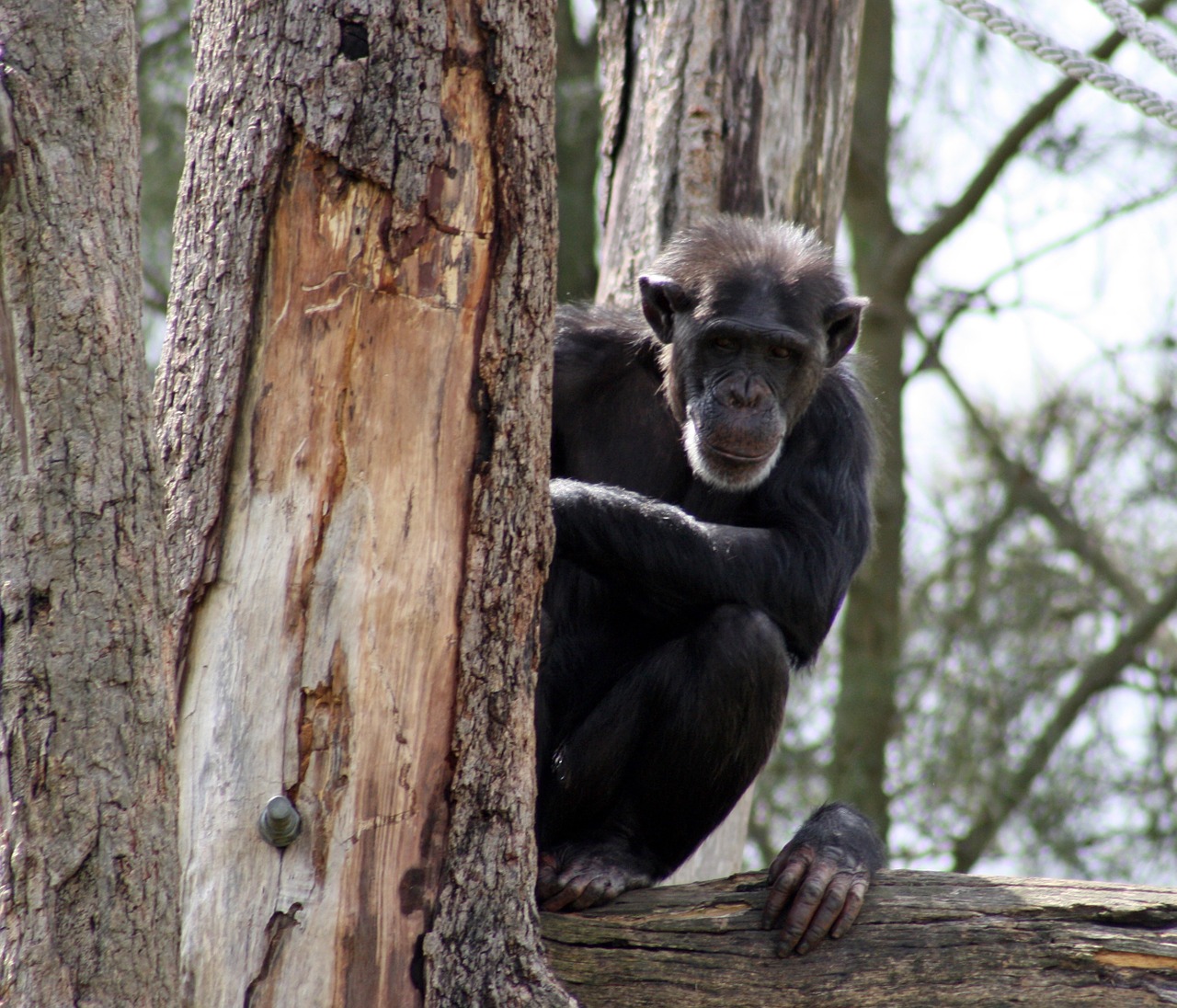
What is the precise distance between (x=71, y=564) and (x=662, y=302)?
2.69 metres

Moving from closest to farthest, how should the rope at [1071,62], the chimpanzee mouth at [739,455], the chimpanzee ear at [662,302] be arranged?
the chimpanzee mouth at [739,455]
the chimpanzee ear at [662,302]
the rope at [1071,62]

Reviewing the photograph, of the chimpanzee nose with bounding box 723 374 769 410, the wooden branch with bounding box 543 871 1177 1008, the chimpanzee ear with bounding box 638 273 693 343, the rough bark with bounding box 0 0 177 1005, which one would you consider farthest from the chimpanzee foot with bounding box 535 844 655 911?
the chimpanzee ear with bounding box 638 273 693 343

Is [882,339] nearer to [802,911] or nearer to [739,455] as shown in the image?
[739,455]

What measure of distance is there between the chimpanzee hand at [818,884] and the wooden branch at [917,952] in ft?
0.12

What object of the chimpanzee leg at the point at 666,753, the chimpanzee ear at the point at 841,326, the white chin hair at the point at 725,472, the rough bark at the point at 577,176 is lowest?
the chimpanzee leg at the point at 666,753

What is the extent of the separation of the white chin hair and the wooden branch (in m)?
1.32

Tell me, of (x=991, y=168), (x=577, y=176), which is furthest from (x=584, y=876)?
Answer: (x=991, y=168)

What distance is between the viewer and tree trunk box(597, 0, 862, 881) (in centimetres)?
499

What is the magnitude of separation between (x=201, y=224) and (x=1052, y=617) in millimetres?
8646

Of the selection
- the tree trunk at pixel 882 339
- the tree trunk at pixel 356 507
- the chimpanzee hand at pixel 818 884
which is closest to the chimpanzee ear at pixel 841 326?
the chimpanzee hand at pixel 818 884

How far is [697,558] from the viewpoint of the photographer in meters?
3.86

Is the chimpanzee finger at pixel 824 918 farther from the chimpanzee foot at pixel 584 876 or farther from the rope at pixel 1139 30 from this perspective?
the rope at pixel 1139 30

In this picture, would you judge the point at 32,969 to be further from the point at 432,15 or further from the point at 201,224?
the point at 432,15

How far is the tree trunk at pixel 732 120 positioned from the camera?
196 inches
